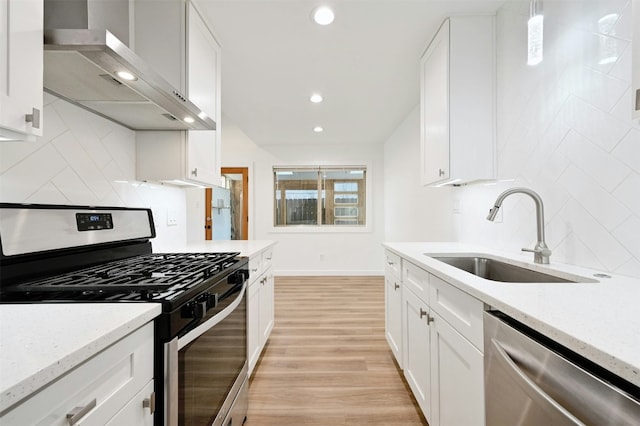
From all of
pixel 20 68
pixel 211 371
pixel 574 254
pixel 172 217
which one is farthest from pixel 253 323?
pixel 574 254

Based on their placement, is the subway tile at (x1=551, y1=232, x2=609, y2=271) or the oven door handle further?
the subway tile at (x1=551, y1=232, x2=609, y2=271)

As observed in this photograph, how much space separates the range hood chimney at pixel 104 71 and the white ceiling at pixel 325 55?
30.5 inches

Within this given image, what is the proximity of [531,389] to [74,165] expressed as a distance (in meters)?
1.84

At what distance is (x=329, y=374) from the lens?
2.03 meters


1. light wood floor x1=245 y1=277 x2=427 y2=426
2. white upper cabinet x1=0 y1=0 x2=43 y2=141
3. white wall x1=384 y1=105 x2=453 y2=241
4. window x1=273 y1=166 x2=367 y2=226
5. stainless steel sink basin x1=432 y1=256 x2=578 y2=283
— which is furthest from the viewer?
window x1=273 y1=166 x2=367 y2=226

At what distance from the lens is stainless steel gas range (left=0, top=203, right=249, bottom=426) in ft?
2.64

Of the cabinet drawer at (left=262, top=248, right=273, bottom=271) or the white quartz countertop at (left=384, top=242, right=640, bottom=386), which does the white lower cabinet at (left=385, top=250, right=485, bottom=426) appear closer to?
the white quartz countertop at (left=384, top=242, right=640, bottom=386)

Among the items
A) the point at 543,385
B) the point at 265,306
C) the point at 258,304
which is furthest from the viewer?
the point at 265,306

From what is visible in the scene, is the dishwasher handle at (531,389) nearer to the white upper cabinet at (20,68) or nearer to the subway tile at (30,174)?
the white upper cabinet at (20,68)

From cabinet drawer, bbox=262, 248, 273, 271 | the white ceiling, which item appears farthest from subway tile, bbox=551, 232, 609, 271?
cabinet drawer, bbox=262, 248, 273, 271

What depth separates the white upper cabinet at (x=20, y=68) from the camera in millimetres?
707

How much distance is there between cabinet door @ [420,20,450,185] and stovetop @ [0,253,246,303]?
62.9 inches

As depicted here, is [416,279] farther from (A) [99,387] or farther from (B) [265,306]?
(A) [99,387]

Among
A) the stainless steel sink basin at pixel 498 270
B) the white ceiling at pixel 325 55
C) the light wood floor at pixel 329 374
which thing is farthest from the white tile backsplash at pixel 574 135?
the light wood floor at pixel 329 374
